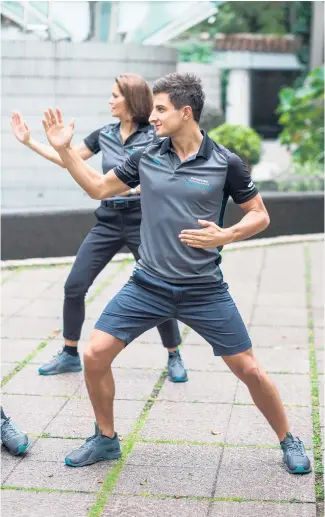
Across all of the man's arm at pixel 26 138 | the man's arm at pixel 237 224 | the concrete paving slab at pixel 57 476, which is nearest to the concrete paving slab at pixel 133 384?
the concrete paving slab at pixel 57 476

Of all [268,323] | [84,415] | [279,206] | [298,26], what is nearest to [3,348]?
[84,415]

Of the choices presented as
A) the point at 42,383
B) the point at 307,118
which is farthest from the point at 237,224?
the point at 307,118

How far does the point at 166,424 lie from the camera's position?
5.13 m

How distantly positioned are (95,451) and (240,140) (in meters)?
8.60

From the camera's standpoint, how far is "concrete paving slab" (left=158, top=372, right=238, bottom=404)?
18.4 ft

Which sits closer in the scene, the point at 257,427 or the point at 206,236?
the point at 206,236

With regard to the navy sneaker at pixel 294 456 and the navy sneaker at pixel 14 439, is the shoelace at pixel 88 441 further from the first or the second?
the navy sneaker at pixel 294 456

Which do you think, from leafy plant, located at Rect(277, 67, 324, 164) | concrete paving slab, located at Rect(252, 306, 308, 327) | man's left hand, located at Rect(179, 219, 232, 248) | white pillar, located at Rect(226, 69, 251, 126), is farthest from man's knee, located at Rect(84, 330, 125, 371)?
white pillar, located at Rect(226, 69, 251, 126)

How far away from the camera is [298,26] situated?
28234 mm

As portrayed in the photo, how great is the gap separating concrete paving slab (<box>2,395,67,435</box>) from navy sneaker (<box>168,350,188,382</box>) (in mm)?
791

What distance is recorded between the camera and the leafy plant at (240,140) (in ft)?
41.3

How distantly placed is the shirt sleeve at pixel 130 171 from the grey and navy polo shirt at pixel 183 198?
4 centimetres

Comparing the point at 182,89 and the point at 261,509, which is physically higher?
the point at 182,89

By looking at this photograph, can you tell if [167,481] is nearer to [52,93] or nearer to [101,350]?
[101,350]
